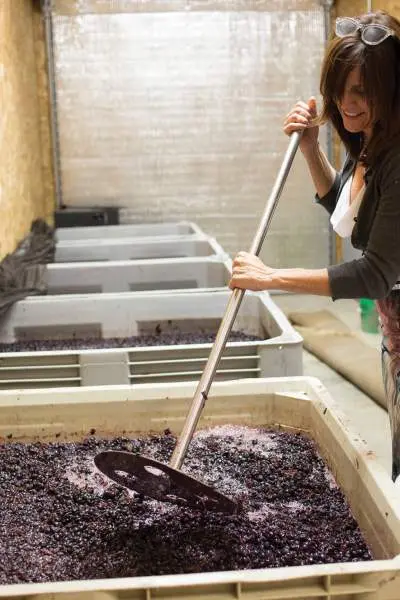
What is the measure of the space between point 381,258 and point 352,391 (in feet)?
7.21

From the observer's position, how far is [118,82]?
495cm

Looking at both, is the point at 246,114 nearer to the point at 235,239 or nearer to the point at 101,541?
the point at 235,239

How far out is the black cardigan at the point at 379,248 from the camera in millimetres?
1174

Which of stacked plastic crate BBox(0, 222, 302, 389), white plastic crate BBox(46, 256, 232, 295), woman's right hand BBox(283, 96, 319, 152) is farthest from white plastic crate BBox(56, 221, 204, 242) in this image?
woman's right hand BBox(283, 96, 319, 152)

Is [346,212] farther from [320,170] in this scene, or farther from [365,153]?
[320,170]

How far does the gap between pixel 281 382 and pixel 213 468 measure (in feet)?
0.94

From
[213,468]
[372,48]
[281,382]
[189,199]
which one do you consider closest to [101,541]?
[213,468]

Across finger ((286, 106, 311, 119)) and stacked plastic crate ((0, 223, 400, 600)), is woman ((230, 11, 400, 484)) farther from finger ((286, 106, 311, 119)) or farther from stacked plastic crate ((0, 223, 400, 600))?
stacked plastic crate ((0, 223, 400, 600))

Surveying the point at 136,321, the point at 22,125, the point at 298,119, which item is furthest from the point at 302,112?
the point at 22,125

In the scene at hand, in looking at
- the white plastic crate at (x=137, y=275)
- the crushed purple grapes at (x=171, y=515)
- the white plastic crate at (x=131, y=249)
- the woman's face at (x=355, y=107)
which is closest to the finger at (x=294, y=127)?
the woman's face at (x=355, y=107)

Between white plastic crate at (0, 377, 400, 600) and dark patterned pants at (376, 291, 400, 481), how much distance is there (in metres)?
0.13

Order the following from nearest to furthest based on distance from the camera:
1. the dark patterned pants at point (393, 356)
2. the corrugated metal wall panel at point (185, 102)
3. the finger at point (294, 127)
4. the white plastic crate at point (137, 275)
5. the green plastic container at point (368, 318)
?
1. the dark patterned pants at point (393, 356)
2. the finger at point (294, 127)
3. the white plastic crate at point (137, 275)
4. the green plastic container at point (368, 318)
5. the corrugated metal wall panel at point (185, 102)

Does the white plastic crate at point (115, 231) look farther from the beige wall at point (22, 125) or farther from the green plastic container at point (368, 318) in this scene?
the green plastic container at point (368, 318)

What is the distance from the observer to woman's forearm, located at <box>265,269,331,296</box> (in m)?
1.22
